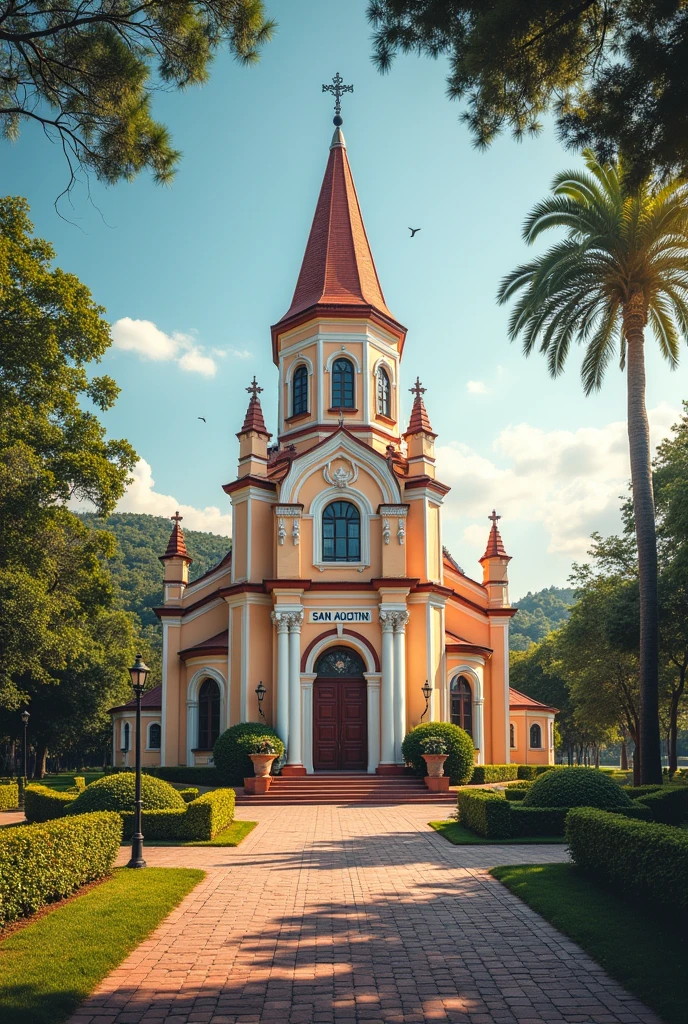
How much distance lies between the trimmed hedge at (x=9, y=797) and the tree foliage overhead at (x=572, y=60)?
24.1 metres

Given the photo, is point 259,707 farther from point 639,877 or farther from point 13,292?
point 639,877

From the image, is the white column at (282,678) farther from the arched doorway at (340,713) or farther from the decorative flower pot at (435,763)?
the decorative flower pot at (435,763)

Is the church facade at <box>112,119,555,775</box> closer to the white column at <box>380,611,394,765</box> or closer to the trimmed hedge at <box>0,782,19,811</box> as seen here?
the white column at <box>380,611,394,765</box>

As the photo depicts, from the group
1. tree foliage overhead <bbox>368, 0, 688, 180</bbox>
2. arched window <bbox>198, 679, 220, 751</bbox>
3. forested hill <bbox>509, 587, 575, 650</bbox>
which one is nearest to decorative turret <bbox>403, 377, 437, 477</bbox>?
arched window <bbox>198, 679, 220, 751</bbox>

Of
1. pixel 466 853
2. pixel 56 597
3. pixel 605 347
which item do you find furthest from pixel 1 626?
pixel 605 347

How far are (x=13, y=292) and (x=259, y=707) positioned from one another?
15671 millimetres

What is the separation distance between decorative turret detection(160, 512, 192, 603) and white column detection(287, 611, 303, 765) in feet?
23.4

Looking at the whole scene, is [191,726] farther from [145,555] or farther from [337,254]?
[145,555]

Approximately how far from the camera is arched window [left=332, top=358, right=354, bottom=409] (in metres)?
35.5

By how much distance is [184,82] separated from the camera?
10938 millimetres

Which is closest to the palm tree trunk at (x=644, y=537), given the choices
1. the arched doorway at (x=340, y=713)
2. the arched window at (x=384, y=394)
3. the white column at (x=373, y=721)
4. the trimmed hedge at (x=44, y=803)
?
the white column at (x=373, y=721)

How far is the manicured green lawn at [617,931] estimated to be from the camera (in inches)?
321

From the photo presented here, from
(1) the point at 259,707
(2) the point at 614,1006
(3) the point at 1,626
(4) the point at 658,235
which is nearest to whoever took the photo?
(2) the point at 614,1006

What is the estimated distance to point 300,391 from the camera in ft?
120
